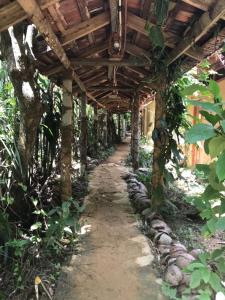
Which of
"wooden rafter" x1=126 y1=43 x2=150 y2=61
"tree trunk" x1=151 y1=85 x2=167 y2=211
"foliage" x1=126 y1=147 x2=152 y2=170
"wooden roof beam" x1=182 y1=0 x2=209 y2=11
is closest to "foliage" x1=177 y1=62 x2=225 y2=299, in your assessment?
"wooden roof beam" x1=182 y1=0 x2=209 y2=11

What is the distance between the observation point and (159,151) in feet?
14.1

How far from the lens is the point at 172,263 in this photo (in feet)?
9.45

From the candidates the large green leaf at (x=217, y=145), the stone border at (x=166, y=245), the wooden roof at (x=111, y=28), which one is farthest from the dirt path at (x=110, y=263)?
the wooden roof at (x=111, y=28)

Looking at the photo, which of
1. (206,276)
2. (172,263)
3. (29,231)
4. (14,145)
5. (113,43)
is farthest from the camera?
(113,43)

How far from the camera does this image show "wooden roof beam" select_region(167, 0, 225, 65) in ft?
8.46

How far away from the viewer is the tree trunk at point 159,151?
165 inches

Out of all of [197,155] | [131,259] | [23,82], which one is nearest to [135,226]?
[131,259]

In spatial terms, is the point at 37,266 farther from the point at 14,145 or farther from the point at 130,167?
the point at 130,167

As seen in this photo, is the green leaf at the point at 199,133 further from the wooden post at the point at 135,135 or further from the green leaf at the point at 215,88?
the wooden post at the point at 135,135

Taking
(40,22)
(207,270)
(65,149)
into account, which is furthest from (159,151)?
(207,270)

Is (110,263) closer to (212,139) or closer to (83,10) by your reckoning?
(212,139)

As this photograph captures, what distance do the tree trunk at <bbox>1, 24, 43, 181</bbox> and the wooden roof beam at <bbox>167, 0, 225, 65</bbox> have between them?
1.61 m

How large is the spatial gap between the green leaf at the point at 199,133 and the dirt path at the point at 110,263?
76.9 inches

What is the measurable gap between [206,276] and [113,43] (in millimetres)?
3132
